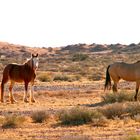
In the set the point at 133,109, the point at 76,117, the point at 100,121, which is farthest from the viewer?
the point at 133,109

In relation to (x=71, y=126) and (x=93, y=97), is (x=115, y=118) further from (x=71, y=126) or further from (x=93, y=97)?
(x=93, y=97)

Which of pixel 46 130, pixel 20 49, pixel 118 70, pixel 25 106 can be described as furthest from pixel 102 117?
pixel 20 49

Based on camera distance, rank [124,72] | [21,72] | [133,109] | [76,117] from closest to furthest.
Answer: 1. [76,117]
2. [133,109]
3. [124,72]
4. [21,72]

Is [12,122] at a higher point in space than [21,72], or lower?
lower

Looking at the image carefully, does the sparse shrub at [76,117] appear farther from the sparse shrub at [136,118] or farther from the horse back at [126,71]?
the horse back at [126,71]

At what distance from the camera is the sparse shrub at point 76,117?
719 inches

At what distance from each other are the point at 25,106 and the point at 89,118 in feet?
20.5

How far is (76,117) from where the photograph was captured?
18.4 meters

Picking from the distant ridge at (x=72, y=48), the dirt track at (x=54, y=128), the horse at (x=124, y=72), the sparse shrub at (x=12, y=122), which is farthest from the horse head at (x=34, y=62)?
the distant ridge at (x=72, y=48)

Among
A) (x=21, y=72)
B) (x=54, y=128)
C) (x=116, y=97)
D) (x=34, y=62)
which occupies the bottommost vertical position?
(x=54, y=128)

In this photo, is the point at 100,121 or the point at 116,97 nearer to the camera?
the point at 100,121

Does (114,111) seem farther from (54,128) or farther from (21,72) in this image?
(21,72)

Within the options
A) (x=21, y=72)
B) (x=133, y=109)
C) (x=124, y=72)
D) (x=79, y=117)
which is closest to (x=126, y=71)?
(x=124, y=72)

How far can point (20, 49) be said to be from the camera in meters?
119
